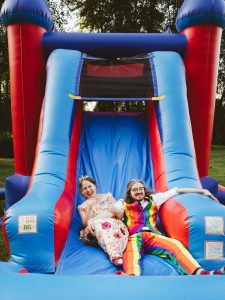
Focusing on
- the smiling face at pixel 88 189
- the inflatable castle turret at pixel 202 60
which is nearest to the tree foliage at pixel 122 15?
the inflatable castle turret at pixel 202 60

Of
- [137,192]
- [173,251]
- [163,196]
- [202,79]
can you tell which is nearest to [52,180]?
[137,192]

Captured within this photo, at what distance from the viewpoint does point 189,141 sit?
3457 millimetres

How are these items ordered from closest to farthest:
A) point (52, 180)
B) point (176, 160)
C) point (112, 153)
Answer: point (52, 180)
point (176, 160)
point (112, 153)

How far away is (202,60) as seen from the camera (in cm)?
414

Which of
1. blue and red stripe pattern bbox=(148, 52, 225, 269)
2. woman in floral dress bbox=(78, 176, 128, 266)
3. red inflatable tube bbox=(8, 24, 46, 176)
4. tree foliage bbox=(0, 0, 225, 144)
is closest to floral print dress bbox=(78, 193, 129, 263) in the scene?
woman in floral dress bbox=(78, 176, 128, 266)

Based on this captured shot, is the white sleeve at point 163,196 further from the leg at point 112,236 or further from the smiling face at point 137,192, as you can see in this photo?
the leg at point 112,236

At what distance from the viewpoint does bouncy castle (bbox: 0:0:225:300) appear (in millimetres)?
2404

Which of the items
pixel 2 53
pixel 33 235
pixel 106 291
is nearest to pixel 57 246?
pixel 33 235

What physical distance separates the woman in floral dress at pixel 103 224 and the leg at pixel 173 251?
0.56 feet

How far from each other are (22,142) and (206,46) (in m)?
2.15

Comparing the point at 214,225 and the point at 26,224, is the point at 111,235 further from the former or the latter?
the point at 214,225

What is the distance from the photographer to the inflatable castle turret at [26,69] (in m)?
4.08

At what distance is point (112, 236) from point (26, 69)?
231 centimetres

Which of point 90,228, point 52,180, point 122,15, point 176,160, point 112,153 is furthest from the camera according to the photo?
point 122,15
